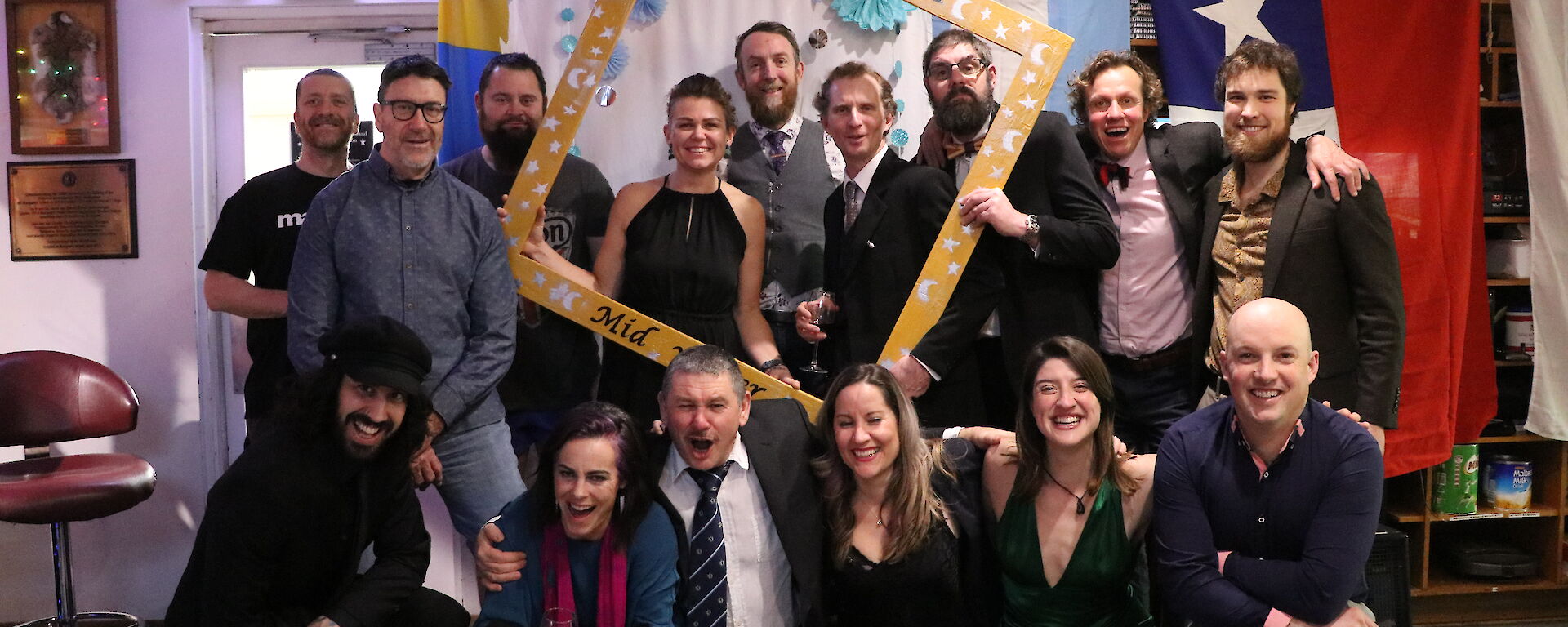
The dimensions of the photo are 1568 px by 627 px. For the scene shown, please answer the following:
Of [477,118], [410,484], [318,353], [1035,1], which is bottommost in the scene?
[410,484]

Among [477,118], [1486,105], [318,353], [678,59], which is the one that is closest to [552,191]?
[477,118]

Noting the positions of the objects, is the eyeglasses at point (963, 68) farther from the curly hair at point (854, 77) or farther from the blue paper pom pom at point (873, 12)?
the blue paper pom pom at point (873, 12)

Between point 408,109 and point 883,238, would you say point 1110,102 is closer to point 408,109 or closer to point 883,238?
point 883,238

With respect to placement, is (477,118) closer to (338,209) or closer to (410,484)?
(338,209)

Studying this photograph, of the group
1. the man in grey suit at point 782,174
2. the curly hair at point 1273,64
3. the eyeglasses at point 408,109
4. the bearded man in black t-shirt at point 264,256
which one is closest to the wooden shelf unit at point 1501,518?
the curly hair at point 1273,64

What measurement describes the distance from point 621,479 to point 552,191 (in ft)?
4.57

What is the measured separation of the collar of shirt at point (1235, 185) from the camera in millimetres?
3359

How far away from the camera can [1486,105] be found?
4.75m

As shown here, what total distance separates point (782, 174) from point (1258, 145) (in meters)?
1.49

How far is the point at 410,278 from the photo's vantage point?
10.9 feet

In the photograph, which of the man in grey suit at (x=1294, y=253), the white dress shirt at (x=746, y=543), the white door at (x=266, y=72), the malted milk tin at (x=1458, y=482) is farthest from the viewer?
the malted milk tin at (x=1458, y=482)

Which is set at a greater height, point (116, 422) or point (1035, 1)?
point (1035, 1)

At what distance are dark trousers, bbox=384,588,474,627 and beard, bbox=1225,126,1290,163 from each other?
2.59 meters

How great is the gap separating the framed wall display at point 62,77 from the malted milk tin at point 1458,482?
530 cm
